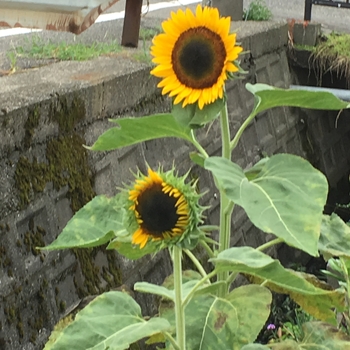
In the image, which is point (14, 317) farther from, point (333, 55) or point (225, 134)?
point (333, 55)

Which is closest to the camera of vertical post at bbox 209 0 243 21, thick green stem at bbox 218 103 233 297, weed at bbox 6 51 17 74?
thick green stem at bbox 218 103 233 297

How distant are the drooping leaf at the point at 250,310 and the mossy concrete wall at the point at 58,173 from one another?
0.83m

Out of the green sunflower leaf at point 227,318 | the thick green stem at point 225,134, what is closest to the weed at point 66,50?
the thick green stem at point 225,134

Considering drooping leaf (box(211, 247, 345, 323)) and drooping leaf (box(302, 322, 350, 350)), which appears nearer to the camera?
drooping leaf (box(211, 247, 345, 323))

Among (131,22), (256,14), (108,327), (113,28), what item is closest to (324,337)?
(108,327)

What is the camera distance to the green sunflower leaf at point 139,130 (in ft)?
3.40

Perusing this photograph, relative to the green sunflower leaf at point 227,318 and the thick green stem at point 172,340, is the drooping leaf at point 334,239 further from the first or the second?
the thick green stem at point 172,340

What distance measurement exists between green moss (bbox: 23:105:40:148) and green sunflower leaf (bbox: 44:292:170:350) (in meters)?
0.77

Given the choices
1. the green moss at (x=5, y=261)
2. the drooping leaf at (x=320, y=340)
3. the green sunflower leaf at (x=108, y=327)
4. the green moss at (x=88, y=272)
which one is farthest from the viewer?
the green moss at (x=88, y=272)

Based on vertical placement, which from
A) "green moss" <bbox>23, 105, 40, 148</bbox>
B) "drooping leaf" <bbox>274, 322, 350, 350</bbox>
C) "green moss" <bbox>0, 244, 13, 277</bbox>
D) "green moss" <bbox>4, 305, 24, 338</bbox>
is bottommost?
"green moss" <bbox>4, 305, 24, 338</bbox>

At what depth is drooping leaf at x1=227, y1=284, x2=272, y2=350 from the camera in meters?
1.03

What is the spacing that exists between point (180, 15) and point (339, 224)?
1.95 ft

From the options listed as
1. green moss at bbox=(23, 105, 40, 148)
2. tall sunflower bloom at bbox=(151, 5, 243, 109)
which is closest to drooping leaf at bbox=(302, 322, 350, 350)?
tall sunflower bloom at bbox=(151, 5, 243, 109)

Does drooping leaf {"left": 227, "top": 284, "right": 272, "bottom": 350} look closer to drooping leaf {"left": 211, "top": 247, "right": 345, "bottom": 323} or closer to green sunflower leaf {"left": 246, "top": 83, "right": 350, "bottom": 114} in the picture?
drooping leaf {"left": 211, "top": 247, "right": 345, "bottom": 323}
